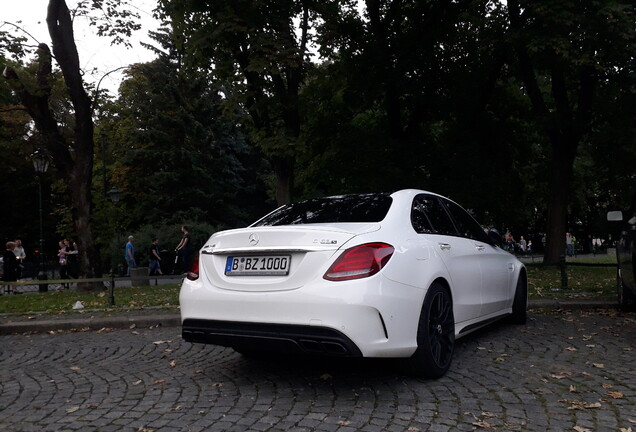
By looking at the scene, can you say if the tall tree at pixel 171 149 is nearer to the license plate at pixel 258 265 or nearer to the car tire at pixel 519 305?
the car tire at pixel 519 305

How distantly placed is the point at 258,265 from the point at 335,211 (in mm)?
980

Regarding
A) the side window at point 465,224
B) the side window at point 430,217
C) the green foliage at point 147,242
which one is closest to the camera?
the side window at point 430,217

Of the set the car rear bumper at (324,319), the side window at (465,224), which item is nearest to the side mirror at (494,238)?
the side window at (465,224)

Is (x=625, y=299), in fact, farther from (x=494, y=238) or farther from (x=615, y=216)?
(x=494, y=238)

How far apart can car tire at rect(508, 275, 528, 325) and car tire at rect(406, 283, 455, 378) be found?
2.45 m

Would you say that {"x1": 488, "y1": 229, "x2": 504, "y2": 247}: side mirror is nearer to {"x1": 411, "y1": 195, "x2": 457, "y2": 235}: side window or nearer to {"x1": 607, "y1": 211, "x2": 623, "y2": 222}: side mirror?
{"x1": 411, "y1": 195, "x2": 457, "y2": 235}: side window

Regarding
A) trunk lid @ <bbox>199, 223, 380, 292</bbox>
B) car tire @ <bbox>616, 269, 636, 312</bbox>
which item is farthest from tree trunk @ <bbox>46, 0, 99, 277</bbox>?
car tire @ <bbox>616, 269, 636, 312</bbox>

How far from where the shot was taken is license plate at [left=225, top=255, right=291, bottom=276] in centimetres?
413

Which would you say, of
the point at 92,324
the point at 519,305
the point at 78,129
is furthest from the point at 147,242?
the point at 519,305

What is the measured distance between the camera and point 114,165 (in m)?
38.6

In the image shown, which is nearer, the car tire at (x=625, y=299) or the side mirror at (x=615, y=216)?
the side mirror at (x=615, y=216)

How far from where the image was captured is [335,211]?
4.90m

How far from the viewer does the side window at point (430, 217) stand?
16.1 feet

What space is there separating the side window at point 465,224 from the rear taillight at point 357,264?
6.29 ft
